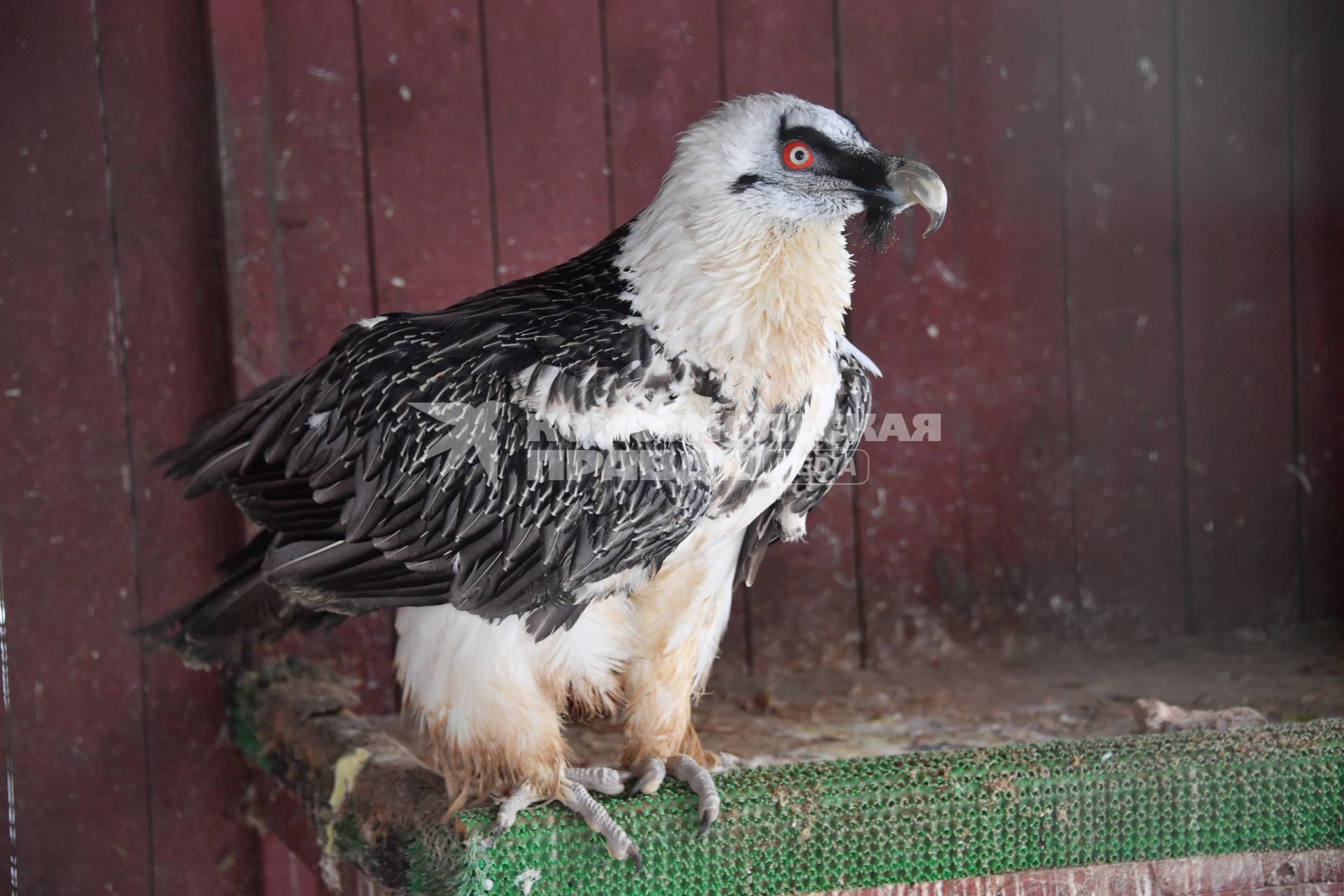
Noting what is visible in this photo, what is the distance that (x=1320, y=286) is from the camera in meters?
3.59

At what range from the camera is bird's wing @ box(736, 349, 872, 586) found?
2.20m

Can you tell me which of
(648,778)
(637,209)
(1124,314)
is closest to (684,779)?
(648,778)

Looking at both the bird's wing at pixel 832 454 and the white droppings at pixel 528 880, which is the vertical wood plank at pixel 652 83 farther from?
the white droppings at pixel 528 880

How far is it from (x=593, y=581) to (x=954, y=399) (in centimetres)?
178

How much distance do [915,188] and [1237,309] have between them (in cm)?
208

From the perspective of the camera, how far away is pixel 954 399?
3414mm

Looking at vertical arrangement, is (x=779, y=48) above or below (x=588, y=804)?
above

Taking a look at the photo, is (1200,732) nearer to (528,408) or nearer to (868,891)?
(868,891)

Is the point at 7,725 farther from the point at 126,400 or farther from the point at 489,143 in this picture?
the point at 489,143

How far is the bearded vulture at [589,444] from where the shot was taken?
1919 mm

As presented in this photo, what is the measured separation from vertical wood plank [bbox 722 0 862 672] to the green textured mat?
1.41 m

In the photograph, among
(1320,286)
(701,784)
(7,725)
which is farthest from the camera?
(1320,286)

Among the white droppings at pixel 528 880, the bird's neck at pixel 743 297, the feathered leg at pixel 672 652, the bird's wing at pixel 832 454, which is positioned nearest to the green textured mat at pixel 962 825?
the white droppings at pixel 528 880

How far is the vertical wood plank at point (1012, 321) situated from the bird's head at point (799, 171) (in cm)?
144
